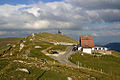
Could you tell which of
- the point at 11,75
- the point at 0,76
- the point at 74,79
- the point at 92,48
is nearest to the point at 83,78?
the point at 74,79

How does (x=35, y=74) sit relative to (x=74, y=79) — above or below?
above

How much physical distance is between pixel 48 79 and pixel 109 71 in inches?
1431

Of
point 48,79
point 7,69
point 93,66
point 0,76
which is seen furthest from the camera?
point 93,66

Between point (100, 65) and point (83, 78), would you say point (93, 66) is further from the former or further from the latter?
point (83, 78)

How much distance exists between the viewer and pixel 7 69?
3444 centimetres

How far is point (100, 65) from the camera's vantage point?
64.5 metres

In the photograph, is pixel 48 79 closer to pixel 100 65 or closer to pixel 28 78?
pixel 28 78

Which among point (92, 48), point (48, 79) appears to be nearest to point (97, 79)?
point (48, 79)

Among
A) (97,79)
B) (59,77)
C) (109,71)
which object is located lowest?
(109,71)

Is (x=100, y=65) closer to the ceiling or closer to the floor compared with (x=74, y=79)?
closer to the floor

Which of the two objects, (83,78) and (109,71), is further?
(109,71)

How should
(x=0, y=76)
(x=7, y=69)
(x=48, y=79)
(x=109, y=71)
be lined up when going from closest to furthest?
(x=0, y=76) → (x=48, y=79) → (x=7, y=69) → (x=109, y=71)

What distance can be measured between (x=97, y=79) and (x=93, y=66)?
22442mm

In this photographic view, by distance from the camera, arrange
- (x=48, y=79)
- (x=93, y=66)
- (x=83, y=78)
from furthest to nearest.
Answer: (x=93, y=66) < (x=83, y=78) < (x=48, y=79)
